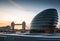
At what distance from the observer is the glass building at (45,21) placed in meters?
42.8

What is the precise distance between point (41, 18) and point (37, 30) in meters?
3.32

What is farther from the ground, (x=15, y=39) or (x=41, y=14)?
(x=41, y=14)

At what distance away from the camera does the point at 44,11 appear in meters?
44.3

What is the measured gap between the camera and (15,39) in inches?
524

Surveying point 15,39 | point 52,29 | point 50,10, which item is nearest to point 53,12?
point 50,10

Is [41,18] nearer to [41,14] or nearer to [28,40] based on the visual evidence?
[41,14]

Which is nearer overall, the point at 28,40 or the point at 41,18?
the point at 28,40

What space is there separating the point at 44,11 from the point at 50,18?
2688 mm

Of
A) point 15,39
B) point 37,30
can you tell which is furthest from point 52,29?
point 15,39

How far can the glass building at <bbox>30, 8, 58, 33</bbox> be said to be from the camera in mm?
42750

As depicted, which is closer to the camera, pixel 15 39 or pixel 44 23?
pixel 15 39

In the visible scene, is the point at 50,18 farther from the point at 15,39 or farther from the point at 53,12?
the point at 15,39

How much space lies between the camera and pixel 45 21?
42938 mm

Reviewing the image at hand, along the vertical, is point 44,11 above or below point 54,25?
above
